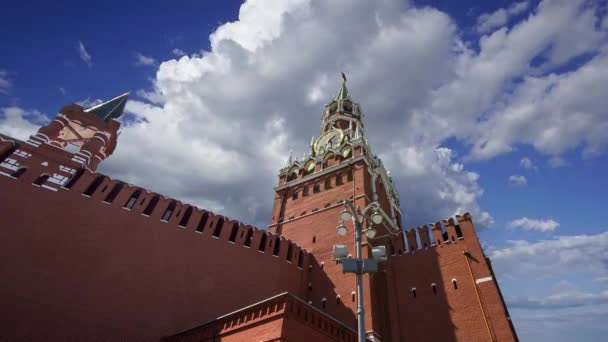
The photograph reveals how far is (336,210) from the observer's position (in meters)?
23.6

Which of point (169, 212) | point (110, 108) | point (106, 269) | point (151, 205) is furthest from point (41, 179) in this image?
point (110, 108)

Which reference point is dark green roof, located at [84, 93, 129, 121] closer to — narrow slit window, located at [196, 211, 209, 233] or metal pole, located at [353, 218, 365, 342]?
narrow slit window, located at [196, 211, 209, 233]

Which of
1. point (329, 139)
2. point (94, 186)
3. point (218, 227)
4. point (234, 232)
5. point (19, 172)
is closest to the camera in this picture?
point (19, 172)

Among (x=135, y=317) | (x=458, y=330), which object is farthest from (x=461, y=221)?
(x=135, y=317)

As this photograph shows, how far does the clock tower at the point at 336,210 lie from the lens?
62.6 ft

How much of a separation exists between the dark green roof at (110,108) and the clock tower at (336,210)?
12.9m

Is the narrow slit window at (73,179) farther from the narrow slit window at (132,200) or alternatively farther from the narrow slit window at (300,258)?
the narrow slit window at (300,258)

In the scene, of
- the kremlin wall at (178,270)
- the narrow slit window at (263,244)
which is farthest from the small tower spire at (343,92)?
the narrow slit window at (263,244)

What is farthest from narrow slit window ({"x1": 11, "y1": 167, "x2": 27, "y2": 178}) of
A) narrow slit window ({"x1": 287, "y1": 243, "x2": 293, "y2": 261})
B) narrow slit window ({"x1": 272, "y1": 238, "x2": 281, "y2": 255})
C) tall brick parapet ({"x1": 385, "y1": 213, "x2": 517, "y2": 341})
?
tall brick parapet ({"x1": 385, "y1": 213, "x2": 517, "y2": 341})

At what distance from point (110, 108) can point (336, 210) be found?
16795 mm

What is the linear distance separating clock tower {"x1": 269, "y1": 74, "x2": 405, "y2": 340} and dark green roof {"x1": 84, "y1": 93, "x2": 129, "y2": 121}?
508 inches

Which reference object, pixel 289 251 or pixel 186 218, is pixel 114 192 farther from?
pixel 289 251

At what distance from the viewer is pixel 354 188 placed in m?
24.4

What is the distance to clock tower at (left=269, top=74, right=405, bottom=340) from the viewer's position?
1909cm
